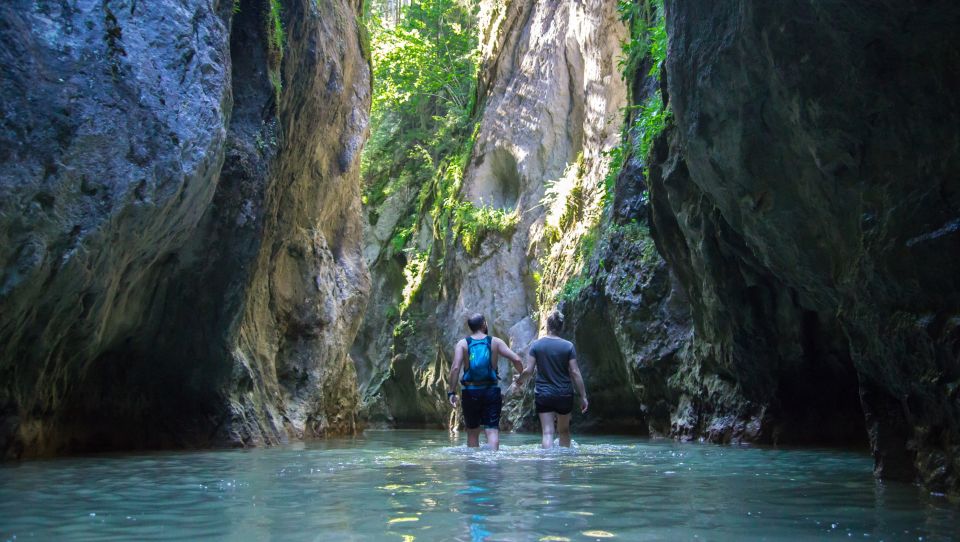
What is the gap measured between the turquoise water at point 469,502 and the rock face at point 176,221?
64.0 inches

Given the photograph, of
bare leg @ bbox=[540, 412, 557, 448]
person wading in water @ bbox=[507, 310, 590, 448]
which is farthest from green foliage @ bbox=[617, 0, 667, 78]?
bare leg @ bbox=[540, 412, 557, 448]

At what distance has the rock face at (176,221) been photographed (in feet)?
22.7

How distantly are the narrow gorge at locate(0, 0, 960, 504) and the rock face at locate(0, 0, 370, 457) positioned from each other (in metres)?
0.03

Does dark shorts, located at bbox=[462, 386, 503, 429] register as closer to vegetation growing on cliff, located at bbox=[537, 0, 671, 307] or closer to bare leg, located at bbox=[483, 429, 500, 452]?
bare leg, located at bbox=[483, 429, 500, 452]

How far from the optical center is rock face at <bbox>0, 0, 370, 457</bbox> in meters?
6.92

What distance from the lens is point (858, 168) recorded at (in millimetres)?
5840

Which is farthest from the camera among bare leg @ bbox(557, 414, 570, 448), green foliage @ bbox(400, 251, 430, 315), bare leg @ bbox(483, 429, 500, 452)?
green foliage @ bbox(400, 251, 430, 315)

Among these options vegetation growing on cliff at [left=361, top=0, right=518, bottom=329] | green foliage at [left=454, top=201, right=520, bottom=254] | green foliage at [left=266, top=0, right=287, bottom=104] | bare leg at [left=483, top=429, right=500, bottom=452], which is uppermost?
vegetation growing on cliff at [left=361, top=0, right=518, bottom=329]

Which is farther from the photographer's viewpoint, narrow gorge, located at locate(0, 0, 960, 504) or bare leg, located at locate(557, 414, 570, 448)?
bare leg, located at locate(557, 414, 570, 448)

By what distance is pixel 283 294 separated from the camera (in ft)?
51.6

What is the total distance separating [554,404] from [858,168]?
16.9 feet

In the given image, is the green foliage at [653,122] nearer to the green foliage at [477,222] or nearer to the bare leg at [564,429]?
the bare leg at [564,429]

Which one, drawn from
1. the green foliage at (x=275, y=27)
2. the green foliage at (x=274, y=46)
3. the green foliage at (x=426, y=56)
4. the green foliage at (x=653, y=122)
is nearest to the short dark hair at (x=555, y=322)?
the green foliage at (x=653, y=122)

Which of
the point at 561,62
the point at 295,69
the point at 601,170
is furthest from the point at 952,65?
the point at 561,62
